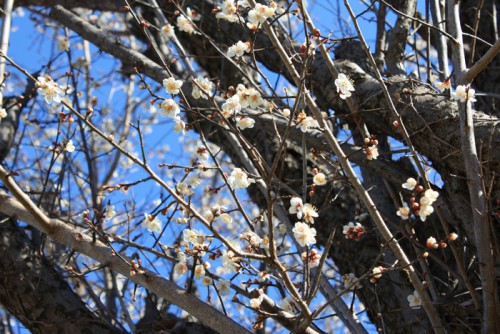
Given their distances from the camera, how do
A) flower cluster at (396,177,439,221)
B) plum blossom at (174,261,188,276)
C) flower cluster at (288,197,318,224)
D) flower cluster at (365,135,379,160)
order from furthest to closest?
1. plum blossom at (174,261,188,276)
2. flower cluster at (365,135,379,160)
3. flower cluster at (288,197,318,224)
4. flower cluster at (396,177,439,221)

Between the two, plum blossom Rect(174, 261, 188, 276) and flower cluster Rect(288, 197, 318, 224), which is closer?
flower cluster Rect(288, 197, 318, 224)

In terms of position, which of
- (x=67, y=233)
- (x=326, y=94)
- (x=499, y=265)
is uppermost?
(x=326, y=94)

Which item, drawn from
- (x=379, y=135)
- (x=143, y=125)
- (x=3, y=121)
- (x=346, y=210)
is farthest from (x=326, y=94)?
(x=143, y=125)

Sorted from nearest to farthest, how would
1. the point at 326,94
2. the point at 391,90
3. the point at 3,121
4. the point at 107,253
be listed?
the point at 107,253 < the point at 391,90 < the point at 326,94 < the point at 3,121

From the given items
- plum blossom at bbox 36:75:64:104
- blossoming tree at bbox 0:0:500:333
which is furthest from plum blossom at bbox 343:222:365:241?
plum blossom at bbox 36:75:64:104

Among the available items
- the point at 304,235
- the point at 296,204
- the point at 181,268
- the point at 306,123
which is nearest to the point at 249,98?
the point at 306,123

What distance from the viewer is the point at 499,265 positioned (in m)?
2.46

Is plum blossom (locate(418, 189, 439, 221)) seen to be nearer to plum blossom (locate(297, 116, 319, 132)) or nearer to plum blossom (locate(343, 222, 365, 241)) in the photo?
plum blossom (locate(343, 222, 365, 241))

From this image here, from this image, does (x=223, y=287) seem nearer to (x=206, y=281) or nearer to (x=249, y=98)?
(x=206, y=281)

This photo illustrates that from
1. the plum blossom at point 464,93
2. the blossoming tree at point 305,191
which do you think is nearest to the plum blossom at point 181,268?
the blossoming tree at point 305,191

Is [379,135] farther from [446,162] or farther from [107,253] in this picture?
[107,253]

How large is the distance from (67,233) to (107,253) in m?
0.20

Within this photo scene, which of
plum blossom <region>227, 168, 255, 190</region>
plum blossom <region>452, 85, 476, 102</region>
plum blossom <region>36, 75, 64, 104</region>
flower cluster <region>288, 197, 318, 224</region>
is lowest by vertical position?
flower cluster <region>288, 197, 318, 224</region>

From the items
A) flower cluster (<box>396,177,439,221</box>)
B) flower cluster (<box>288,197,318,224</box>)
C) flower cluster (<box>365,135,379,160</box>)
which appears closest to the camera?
flower cluster (<box>396,177,439,221</box>)
